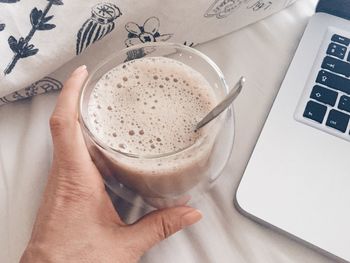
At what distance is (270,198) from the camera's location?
43 centimetres

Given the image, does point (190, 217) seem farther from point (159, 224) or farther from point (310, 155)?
point (310, 155)

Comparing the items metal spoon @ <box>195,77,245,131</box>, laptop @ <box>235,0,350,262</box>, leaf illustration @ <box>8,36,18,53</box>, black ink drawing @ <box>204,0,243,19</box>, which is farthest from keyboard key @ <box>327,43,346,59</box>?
leaf illustration @ <box>8,36,18,53</box>

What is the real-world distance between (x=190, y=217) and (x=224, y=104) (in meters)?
0.12

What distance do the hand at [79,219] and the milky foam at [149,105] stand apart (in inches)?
1.3

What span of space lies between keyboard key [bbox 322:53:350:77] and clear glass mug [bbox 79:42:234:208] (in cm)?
14

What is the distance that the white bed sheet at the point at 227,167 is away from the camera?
0.43 metres

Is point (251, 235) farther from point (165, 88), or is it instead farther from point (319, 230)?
point (165, 88)

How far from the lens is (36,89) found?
486 mm

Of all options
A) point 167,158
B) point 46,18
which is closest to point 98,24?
point 46,18

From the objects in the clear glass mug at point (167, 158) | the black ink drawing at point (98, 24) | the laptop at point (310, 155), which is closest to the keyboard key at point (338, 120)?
the laptop at point (310, 155)

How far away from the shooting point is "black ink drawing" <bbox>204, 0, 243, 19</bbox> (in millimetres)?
476

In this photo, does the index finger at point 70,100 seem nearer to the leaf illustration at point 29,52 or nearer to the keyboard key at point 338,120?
the leaf illustration at point 29,52

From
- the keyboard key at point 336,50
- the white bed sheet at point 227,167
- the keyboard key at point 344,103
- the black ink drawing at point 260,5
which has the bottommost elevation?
the white bed sheet at point 227,167

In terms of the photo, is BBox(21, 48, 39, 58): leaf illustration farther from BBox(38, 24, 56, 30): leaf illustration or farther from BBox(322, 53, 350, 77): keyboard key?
BBox(322, 53, 350, 77): keyboard key
